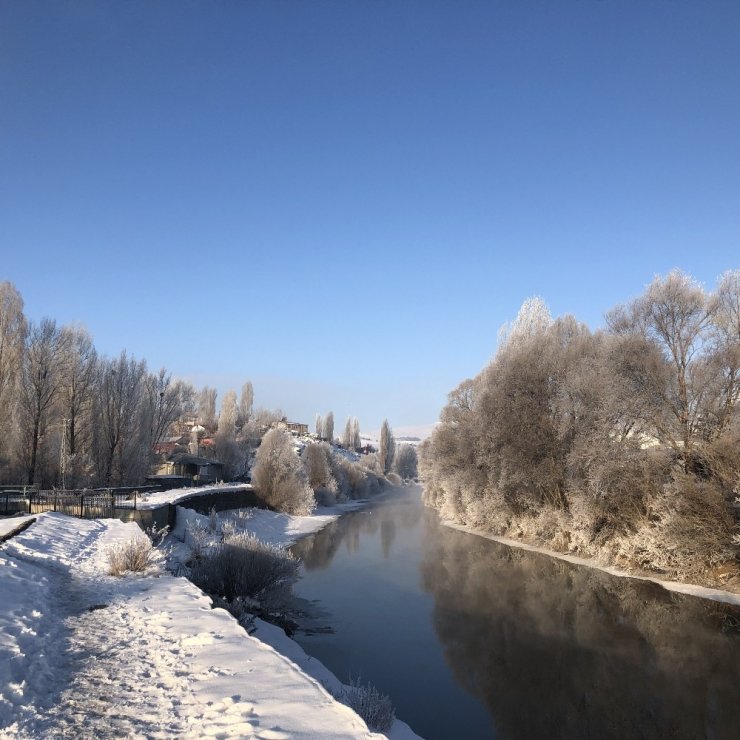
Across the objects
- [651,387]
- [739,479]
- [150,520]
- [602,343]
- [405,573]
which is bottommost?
[405,573]

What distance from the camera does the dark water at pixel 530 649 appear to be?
9523 millimetres

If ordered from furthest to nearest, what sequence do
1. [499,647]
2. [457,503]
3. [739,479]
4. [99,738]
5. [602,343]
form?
[457,503], [602,343], [739,479], [499,647], [99,738]

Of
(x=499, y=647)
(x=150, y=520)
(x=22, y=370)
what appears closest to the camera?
(x=499, y=647)

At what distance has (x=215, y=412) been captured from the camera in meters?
97.0

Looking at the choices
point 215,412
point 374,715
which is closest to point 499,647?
point 374,715

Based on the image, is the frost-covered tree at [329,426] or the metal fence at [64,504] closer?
the metal fence at [64,504]

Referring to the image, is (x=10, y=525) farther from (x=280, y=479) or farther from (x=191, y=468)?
(x=191, y=468)

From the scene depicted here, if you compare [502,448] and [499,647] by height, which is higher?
[502,448]

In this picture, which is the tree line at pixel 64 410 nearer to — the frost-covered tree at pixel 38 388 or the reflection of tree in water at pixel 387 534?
the frost-covered tree at pixel 38 388

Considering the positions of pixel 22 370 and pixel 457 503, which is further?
pixel 457 503

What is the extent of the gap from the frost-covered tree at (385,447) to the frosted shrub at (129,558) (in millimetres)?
85206

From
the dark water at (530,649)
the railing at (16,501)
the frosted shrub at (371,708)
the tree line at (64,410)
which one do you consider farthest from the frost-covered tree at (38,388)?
the frosted shrub at (371,708)

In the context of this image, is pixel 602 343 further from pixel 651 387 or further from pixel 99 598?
pixel 99 598

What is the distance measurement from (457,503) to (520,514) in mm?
7024
